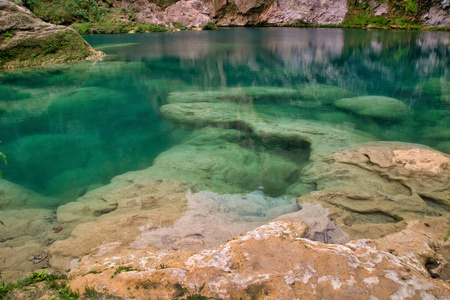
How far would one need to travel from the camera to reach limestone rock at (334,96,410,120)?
35.7ft

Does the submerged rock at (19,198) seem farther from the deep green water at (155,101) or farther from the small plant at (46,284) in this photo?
the small plant at (46,284)

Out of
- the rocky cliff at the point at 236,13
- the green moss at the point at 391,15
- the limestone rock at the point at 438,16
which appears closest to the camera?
the rocky cliff at the point at 236,13

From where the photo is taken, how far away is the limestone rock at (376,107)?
10.9 metres

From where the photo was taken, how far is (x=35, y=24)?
22281 millimetres

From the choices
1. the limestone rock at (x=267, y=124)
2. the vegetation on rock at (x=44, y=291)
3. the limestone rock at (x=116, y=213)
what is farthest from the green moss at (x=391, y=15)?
the vegetation on rock at (x=44, y=291)

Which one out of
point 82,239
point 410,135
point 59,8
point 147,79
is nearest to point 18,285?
point 82,239

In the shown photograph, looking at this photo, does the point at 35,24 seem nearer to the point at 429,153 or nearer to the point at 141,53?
the point at 141,53

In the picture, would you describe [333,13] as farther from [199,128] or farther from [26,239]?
[26,239]

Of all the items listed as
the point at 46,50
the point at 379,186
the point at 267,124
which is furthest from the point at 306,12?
the point at 379,186

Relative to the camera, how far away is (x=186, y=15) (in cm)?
5122

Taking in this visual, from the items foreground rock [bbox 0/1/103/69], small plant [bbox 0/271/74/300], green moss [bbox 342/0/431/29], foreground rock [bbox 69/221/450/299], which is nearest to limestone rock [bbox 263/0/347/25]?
green moss [bbox 342/0/431/29]

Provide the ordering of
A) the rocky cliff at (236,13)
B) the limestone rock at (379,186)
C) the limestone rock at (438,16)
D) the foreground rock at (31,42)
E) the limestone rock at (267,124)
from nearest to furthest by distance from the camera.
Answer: the limestone rock at (379,186) < the limestone rock at (267,124) < the foreground rock at (31,42) < the rocky cliff at (236,13) < the limestone rock at (438,16)

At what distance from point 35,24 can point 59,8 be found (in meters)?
27.9

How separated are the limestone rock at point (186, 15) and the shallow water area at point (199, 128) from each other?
113 feet
